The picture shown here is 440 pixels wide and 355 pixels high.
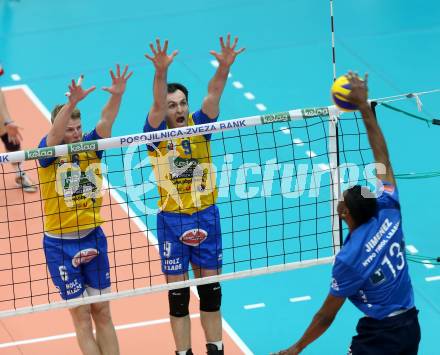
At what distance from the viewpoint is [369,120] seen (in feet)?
25.1

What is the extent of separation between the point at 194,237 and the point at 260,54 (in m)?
8.11

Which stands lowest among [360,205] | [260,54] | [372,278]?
[372,278]

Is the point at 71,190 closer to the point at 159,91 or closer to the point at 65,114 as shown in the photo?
the point at 65,114

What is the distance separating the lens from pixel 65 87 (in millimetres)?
15695

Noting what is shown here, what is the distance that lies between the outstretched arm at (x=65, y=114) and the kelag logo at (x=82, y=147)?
0.57 ft

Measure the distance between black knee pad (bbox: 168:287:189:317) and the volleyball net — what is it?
181 mm

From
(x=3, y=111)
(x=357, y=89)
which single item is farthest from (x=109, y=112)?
(x=3, y=111)

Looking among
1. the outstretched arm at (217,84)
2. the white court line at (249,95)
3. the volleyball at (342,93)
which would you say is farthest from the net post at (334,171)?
the white court line at (249,95)

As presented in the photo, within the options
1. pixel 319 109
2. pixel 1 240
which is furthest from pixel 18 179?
pixel 319 109

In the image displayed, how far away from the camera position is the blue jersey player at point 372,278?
7121 millimetres

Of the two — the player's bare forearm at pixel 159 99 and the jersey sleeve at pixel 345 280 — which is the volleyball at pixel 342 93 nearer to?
the jersey sleeve at pixel 345 280

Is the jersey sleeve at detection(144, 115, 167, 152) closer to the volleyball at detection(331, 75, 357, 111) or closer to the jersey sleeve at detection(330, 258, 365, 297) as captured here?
the volleyball at detection(331, 75, 357, 111)

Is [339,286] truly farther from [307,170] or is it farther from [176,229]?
[307,170]

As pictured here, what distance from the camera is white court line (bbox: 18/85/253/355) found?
9.95 meters
